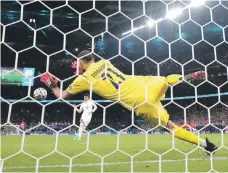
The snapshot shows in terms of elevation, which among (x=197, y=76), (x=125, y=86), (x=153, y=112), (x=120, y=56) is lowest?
(x=120, y=56)

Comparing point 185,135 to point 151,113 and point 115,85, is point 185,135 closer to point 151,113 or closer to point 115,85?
point 151,113

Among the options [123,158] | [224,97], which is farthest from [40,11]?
[123,158]

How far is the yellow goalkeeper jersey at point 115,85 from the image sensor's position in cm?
150

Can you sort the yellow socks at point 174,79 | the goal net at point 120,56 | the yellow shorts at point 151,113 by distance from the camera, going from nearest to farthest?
the yellow socks at point 174,79 < the yellow shorts at point 151,113 < the goal net at point 120,56

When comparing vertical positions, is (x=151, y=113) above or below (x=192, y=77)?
below

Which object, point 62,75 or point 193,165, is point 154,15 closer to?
point 193,165

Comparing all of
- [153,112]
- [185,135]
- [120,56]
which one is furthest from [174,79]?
[120,56]

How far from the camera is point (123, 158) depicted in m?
1.82

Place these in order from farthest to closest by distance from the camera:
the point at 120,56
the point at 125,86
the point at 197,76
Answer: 1. the point at 120,56
2. the point at 125,86
3. the point at 197,76

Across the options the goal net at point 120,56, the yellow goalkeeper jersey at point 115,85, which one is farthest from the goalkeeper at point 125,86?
the goal net at point 120,56

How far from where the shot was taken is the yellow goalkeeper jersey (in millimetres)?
1498

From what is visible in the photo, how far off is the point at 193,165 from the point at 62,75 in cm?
743

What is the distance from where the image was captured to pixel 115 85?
61.6 inches

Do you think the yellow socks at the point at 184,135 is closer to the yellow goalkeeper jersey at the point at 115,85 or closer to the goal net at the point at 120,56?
the yellow goalkeeper jersey at the point at 115,85
